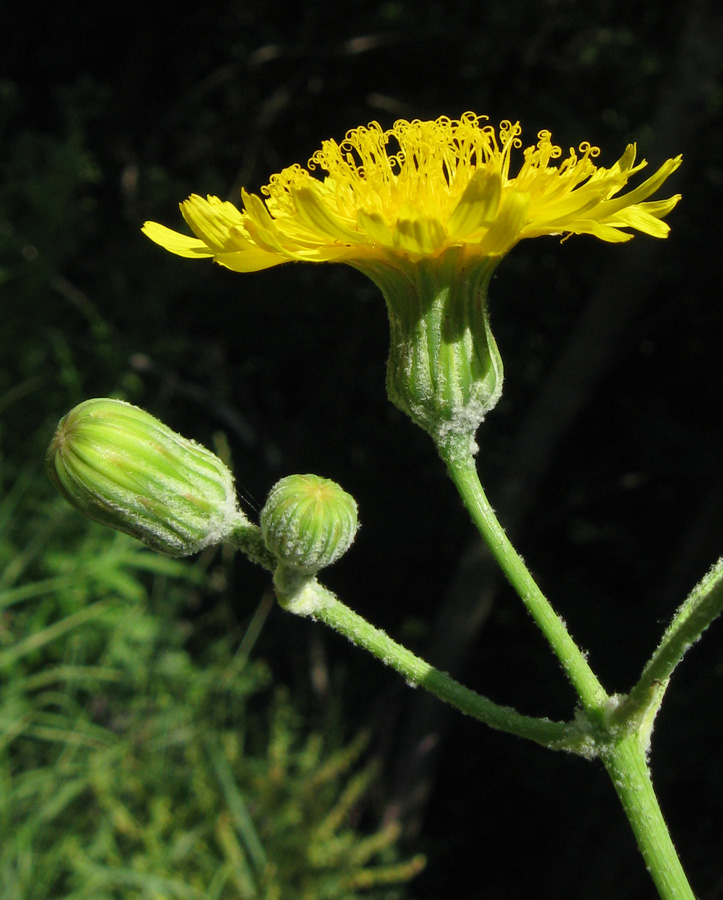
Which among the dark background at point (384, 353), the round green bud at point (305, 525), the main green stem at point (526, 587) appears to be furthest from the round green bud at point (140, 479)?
the dark background at point (384, 353)

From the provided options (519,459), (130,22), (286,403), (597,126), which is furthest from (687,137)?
(130,22)

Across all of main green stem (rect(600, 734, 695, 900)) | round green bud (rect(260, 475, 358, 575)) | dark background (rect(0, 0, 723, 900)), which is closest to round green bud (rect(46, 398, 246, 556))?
round green bud (rect(260, 475, 358, 575))

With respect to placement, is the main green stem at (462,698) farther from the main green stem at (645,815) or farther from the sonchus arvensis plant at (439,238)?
the sonchus arvensis plant at (439,238)

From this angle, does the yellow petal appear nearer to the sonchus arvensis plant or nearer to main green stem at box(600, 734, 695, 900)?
the sonchus arvensis plant

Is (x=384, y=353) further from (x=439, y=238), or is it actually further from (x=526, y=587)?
(x=526, y=587)

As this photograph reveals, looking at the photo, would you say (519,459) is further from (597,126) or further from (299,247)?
(299,247)

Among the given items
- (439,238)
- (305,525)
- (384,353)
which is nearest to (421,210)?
(439,238)
